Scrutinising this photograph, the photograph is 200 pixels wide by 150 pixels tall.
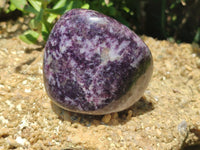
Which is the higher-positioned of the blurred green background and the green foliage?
the green foliage

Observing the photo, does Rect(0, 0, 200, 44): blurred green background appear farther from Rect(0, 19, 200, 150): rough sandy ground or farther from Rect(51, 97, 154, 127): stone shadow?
Rect(51, 97, 154, 127): stone shadow

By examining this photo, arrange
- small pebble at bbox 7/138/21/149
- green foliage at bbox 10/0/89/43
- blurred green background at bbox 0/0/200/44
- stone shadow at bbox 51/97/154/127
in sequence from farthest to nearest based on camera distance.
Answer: blurred green background at bbox 0/0/200/44 → green foliage at bbox 10/0/89/43 → stone shadow at bbox 51/97/154/127 → small pebble at bbox 7/138/21/149

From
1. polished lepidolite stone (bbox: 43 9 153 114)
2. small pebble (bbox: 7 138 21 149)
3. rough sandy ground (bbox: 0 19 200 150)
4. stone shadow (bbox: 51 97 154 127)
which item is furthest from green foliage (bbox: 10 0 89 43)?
small pebble (bbox: 7 138 21 149)

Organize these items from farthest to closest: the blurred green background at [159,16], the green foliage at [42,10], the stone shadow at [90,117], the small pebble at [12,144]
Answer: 1. the blurred green background at [159,16]
2. the green foliage at [42,10]
3. the stone shadow at [90,117]
4. the small pebble at [12,144]

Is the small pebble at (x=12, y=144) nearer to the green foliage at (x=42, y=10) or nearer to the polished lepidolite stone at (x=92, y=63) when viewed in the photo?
the polished lepidolite stone at (x=92, y=63)

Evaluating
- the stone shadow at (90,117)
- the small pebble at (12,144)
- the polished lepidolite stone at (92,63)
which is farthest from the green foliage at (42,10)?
the small pebble at (12,144)

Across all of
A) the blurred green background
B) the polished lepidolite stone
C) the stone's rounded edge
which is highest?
the polished lepidolite stone

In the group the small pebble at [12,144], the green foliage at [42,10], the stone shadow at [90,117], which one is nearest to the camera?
the small pebble at [12,144]
